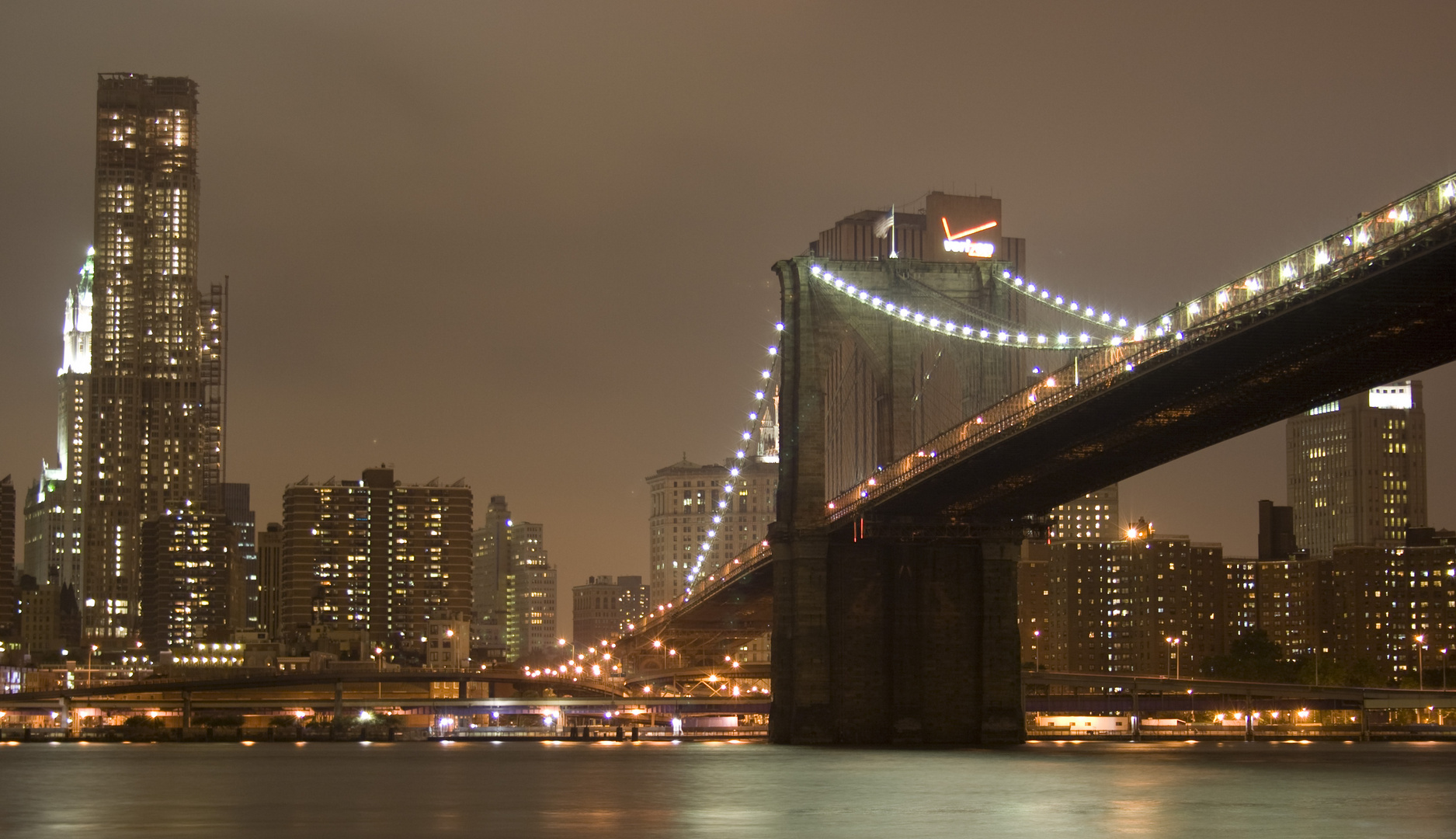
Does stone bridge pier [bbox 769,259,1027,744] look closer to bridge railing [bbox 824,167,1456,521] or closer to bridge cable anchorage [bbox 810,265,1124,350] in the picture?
bridge cable anchorage [bbox 810,265,1124,350]

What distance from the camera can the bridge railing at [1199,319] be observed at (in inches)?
1738

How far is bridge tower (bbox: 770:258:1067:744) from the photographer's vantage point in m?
77.8

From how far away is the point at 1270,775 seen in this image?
60031 mm

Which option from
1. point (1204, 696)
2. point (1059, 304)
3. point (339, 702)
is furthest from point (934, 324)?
point (1204, 696)

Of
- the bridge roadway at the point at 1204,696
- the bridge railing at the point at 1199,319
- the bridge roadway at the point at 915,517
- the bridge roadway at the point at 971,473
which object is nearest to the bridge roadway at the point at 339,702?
the bridge roadway at the point at 1204,696

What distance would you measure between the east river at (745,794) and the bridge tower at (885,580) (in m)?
2.94

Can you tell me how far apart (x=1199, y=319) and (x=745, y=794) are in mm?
16327

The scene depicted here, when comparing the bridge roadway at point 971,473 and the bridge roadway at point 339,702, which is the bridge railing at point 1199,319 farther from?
the bridge roadway at point 339,702

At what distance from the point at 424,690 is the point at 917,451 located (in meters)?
108

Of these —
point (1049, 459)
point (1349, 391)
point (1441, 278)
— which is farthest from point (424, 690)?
point (1441, 278)

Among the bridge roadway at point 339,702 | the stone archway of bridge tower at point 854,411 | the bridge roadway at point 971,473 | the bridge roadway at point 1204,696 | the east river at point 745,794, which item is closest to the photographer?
the east river at point 745,794

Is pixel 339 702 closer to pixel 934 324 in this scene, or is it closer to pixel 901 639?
pixel 901 639

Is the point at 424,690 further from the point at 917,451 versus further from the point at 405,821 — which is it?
the point at 405,821

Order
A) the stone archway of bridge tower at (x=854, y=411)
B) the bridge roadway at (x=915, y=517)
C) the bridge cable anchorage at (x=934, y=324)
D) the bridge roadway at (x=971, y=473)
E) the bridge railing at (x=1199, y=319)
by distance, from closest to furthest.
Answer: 1. the bridge railing at (x=1199, y=319)
2. the bridge roadway at (x=971, y=473)
3. the bridge roadway at (x=915, y=517)
4. the bridge cable anchorage at (x=934, y=324)
5. the stone archway of bridge tower at (x=854, y=411)
